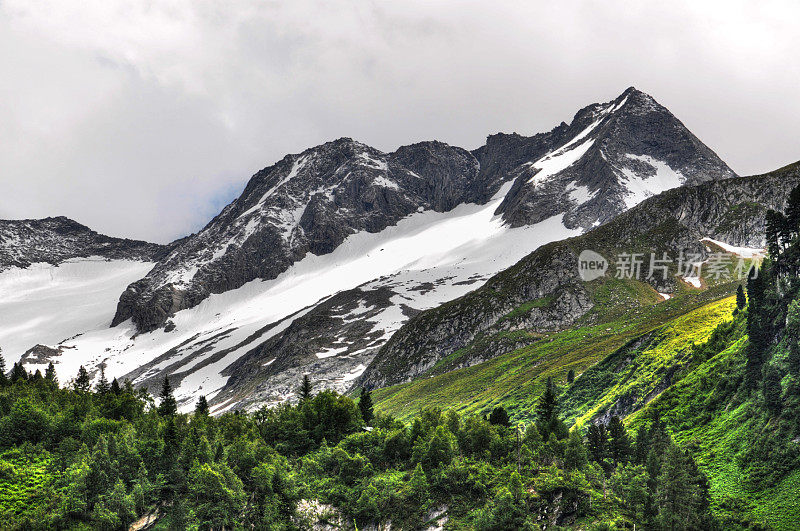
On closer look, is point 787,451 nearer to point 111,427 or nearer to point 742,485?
point 742,485

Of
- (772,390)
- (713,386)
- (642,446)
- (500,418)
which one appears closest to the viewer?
(772,390)

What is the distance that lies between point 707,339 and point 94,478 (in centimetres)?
8874

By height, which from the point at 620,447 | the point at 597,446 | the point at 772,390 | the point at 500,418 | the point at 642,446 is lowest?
the point at 642,446

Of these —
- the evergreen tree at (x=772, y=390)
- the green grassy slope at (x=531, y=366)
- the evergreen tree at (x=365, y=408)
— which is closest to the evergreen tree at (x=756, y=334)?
the evergreen tree at (x=772, y=390)

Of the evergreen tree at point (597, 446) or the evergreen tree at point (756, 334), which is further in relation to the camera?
the evergreen tree at point (597, 446)

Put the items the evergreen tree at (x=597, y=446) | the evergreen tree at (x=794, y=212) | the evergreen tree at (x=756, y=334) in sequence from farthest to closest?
1. the evergreen tree at (x=794, y=212)
2. the evergreen tree at (x=597, y=446)
3. the evergreen tree at (x=756, y=334)

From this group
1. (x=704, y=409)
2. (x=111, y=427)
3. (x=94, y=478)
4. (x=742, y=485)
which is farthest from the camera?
(x=111, y=427)

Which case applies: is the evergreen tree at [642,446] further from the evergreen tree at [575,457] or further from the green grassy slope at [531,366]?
the green grassy slope at [531,366]

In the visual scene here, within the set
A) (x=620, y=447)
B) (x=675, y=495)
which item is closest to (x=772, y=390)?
(x=620, y=447)

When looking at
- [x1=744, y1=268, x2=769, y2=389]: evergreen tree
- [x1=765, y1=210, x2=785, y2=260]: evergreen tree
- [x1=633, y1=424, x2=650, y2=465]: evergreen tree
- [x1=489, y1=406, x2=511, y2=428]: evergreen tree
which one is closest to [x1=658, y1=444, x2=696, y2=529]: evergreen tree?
[x1=633, y1=424, x2=650, y2=465]: evergreen tree

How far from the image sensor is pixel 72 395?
4163 inches

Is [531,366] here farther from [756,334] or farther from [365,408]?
[756,334]

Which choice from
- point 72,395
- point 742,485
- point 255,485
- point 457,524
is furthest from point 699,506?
point 72,395

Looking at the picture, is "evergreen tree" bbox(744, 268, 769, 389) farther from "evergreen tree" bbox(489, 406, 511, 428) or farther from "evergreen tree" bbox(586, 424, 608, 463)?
"evergreen tree" bbox(489, 406, 511, 428)
